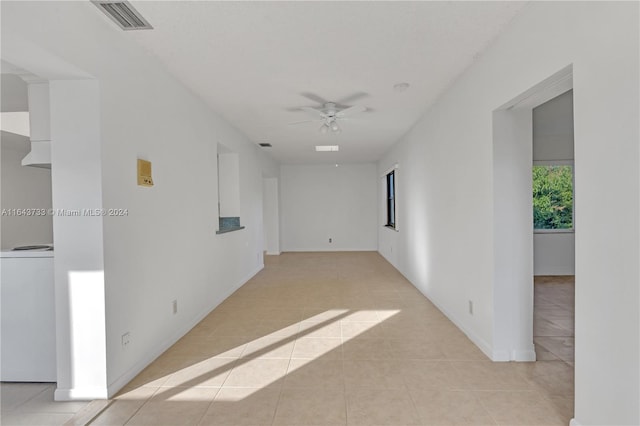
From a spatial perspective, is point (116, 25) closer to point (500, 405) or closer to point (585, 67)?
point (585, 67)

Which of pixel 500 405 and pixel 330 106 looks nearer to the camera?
pixel 500 405

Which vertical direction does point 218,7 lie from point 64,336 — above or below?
above

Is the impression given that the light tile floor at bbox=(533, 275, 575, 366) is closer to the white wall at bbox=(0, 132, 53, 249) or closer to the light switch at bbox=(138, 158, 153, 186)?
the light switch at bbox=(138, 158, 153, 186)

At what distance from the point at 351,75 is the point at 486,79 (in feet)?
3.89

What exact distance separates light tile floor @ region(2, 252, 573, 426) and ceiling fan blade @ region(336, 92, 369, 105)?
253cm

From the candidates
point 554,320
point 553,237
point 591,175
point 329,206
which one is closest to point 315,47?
point 591,175

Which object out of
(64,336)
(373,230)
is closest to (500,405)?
(64,336)

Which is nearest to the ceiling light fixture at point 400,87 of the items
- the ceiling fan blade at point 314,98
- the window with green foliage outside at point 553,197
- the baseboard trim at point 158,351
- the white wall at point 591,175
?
the white wall at point 591,175

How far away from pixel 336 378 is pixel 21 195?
6.12m

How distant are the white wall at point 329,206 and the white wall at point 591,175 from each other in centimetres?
668

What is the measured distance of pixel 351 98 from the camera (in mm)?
3926

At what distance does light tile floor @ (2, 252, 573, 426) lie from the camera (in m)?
2.07

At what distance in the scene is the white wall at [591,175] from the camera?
1.47 metres

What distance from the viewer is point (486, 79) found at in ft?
9.25
